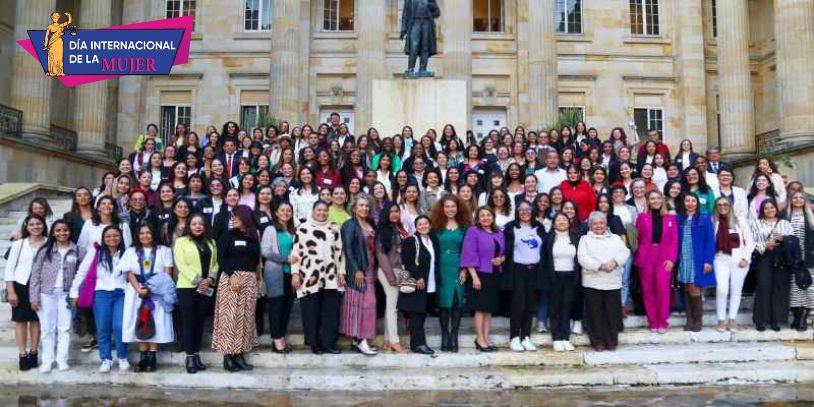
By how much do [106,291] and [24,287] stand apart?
923mm

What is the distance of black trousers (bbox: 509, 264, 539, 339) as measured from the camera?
316 inches

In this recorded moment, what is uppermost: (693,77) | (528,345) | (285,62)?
(285,62)

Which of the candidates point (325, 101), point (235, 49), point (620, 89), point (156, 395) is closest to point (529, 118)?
point (620, 89)

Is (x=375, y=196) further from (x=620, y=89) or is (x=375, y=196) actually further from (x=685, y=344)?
(x=620, y=89)

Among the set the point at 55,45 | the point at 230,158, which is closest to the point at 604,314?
the point at 230,158

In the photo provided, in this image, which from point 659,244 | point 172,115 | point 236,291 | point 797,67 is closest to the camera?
point 236,291

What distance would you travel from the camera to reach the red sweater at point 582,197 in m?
9.31

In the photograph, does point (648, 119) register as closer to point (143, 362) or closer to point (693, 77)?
point (693, 77)

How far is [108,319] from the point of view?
7.59 meters

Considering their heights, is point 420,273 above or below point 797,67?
below

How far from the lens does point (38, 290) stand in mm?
7551

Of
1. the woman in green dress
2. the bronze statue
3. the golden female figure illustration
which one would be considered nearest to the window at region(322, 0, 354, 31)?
the golden female figure illustration

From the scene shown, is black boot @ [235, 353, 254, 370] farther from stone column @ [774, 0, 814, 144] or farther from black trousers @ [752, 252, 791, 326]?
stone column @ [774, 0, 814, 144]

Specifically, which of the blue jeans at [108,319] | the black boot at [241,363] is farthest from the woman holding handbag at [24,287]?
the black boot at [241,363]
